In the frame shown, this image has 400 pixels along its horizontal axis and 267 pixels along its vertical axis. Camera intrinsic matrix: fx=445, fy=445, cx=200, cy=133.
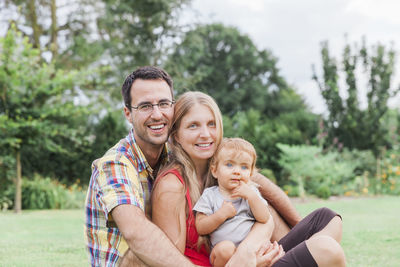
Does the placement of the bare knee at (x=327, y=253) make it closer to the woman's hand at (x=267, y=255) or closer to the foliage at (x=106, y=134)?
the woman's hand at (x=267, y=255)

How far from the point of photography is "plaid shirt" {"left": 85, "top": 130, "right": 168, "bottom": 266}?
2.42m

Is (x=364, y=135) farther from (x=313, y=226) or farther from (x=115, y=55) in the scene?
(x=313, y=226)

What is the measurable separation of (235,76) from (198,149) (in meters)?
24.8

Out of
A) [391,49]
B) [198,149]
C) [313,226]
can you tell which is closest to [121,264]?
[198,149]

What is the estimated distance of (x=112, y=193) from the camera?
2395 mm

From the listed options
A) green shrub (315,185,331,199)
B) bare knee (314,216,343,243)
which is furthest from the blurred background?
bare knee (314,216,343,243)

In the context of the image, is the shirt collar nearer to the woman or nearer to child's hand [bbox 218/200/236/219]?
the woman

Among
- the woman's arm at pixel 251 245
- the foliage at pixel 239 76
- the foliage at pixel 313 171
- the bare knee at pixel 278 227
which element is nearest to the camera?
the woman's arm at pixel 251 245

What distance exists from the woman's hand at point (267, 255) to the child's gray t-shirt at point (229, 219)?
5.5 inches

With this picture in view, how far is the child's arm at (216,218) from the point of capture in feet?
8.41

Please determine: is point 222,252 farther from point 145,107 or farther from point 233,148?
point 145,107

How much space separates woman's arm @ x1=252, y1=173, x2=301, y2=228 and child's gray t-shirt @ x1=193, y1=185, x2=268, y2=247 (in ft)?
2.07

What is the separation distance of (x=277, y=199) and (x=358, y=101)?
42.2ft

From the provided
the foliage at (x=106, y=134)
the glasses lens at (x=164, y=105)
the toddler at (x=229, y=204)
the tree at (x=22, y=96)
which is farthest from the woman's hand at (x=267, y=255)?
the foliage at (x=106, y=134)
